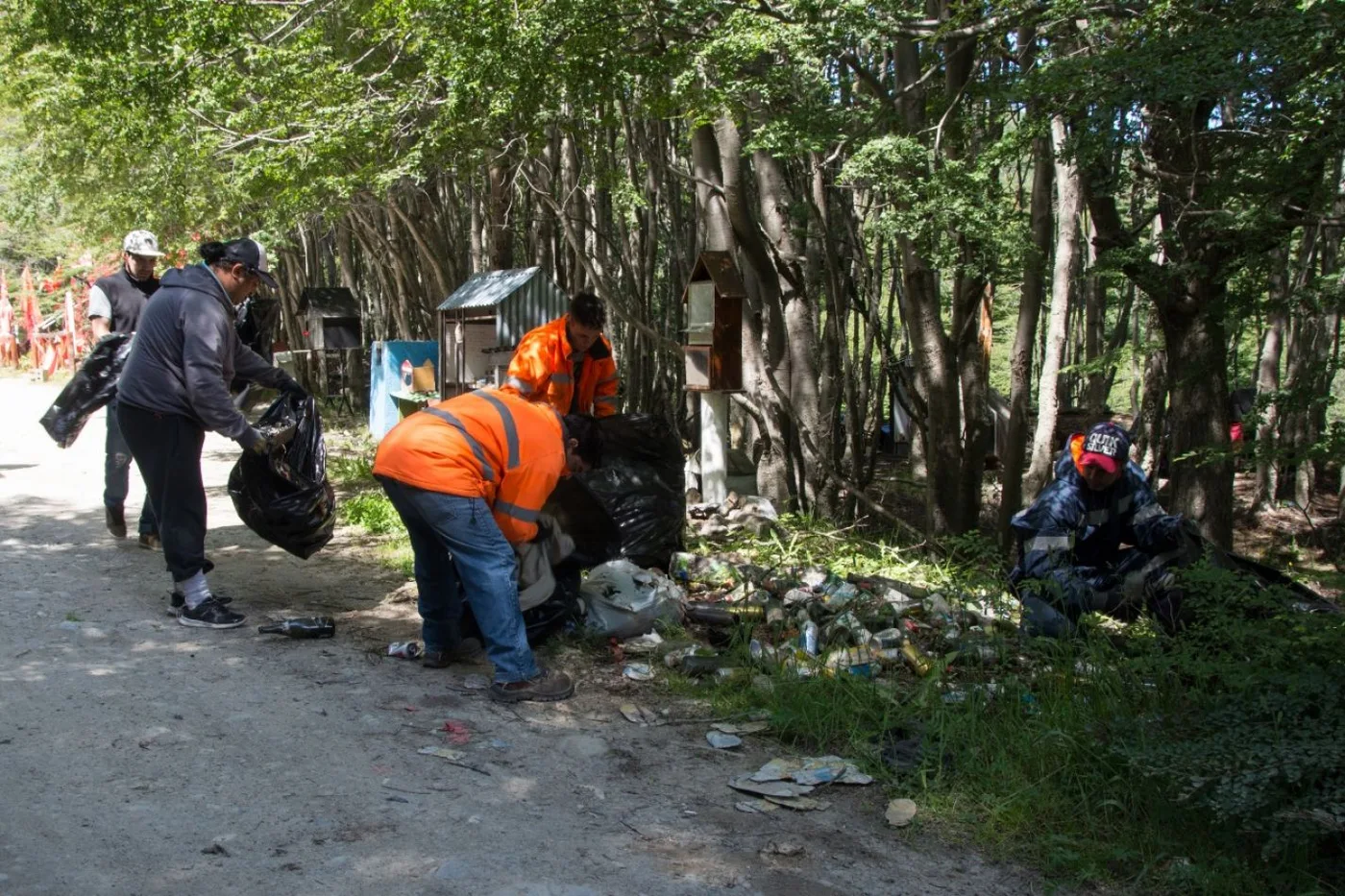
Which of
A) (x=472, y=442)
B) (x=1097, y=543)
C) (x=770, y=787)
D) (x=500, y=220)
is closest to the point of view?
(x=770, y=787)

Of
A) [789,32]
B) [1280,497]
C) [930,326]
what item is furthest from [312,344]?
[1280,497]

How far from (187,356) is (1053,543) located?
3.96m

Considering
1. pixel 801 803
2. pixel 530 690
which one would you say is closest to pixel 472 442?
pixel 530 690

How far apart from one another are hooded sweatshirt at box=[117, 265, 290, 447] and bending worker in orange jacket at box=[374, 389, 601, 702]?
1078 millimetres

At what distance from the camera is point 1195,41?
579 centimetres

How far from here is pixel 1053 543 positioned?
5.21 meters

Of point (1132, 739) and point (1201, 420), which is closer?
point (1132, 739)

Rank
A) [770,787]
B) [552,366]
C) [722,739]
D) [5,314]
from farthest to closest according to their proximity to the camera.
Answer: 1. [5,314]
2. [552,366]
3. [722,739]
4. [770,787]

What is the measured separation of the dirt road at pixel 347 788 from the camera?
10.2 feet

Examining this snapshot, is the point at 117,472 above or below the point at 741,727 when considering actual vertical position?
above

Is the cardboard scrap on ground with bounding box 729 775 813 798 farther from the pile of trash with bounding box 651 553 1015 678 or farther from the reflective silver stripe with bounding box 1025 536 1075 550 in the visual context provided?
the reflective silver stripe with bounding box 1025 536 1075 550

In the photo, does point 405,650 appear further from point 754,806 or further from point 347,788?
point 754,806

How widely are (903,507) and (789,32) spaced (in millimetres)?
8699

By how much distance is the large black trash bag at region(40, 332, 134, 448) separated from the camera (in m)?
6.43
